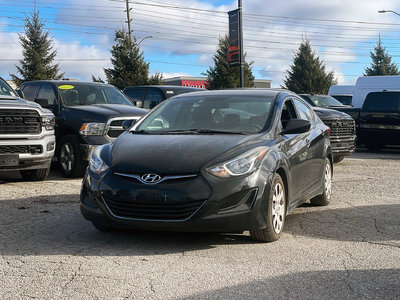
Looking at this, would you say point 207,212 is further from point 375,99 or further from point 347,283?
point 375,99

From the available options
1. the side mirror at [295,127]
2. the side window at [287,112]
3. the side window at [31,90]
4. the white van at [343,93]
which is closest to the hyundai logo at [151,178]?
the side mirror at [295,127]

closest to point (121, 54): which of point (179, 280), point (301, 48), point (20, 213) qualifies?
point (301, 48)

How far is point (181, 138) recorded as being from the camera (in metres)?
5.44

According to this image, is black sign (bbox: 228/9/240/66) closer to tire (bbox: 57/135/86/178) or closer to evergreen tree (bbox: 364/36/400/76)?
tire (bbox: 57/135/86/178)

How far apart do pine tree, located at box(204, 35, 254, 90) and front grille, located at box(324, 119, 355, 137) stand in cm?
3180

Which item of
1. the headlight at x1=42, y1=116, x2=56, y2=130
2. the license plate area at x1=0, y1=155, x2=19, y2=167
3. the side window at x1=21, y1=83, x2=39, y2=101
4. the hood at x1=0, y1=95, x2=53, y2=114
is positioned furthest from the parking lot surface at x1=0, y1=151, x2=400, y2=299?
the side window at x1=21, y1=83, x2=39, y2=101

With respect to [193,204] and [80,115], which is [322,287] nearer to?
[193,204]

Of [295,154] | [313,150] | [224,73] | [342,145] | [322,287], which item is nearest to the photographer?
[322,287]

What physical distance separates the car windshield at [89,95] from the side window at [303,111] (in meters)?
5.03

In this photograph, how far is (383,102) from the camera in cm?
1560

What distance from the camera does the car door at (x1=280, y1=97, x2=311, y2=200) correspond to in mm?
5691

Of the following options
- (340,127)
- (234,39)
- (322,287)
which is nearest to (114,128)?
(340,127)

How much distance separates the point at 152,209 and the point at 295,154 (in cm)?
185

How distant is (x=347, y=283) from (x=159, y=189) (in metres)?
1.74
